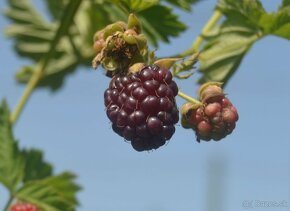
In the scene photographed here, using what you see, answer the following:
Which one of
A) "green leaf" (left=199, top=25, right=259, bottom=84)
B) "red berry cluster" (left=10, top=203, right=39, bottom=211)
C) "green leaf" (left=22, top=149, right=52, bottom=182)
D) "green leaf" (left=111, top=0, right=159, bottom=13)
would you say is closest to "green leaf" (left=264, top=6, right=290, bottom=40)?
"green leaf" (left=199, top=25, right=259, bottom=84)

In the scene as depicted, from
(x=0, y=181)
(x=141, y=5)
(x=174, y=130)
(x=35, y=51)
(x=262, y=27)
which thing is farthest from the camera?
(x=35, y=51)

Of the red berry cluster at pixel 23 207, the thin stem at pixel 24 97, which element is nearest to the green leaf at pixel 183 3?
the thin stem at pixel 24 97

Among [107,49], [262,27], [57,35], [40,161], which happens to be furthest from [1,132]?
[262,27]

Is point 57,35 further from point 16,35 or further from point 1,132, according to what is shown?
point 16,35

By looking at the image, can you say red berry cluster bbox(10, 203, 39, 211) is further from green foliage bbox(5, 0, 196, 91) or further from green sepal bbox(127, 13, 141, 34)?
green sepal bbox(127, 13, 141, 34)

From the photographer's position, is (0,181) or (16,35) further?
(16,35)

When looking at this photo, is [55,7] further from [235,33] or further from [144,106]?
[144,106]
